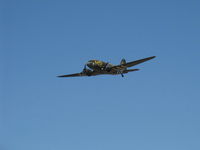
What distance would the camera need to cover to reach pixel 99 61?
72.1 metres

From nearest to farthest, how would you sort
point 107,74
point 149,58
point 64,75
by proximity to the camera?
point 149,58 → point 107,74 → point 64,75

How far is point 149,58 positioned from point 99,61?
9703 millimetres

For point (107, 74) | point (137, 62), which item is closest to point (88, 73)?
point (107, 74)

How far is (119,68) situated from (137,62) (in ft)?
12.9

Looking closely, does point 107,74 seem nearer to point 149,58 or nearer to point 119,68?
point 119,68

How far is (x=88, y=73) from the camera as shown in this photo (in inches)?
2950

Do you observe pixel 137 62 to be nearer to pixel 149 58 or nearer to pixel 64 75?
pixel 149 58

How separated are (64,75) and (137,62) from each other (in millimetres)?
17367

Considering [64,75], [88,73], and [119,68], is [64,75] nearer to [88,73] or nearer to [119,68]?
[88,73]

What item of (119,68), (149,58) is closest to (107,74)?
(119,68)

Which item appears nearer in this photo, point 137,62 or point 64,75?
point 137,62

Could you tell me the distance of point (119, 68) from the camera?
7312 centimetres

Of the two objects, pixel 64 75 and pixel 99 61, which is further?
pixel 64 75

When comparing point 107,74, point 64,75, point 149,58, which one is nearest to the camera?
point 149,58
